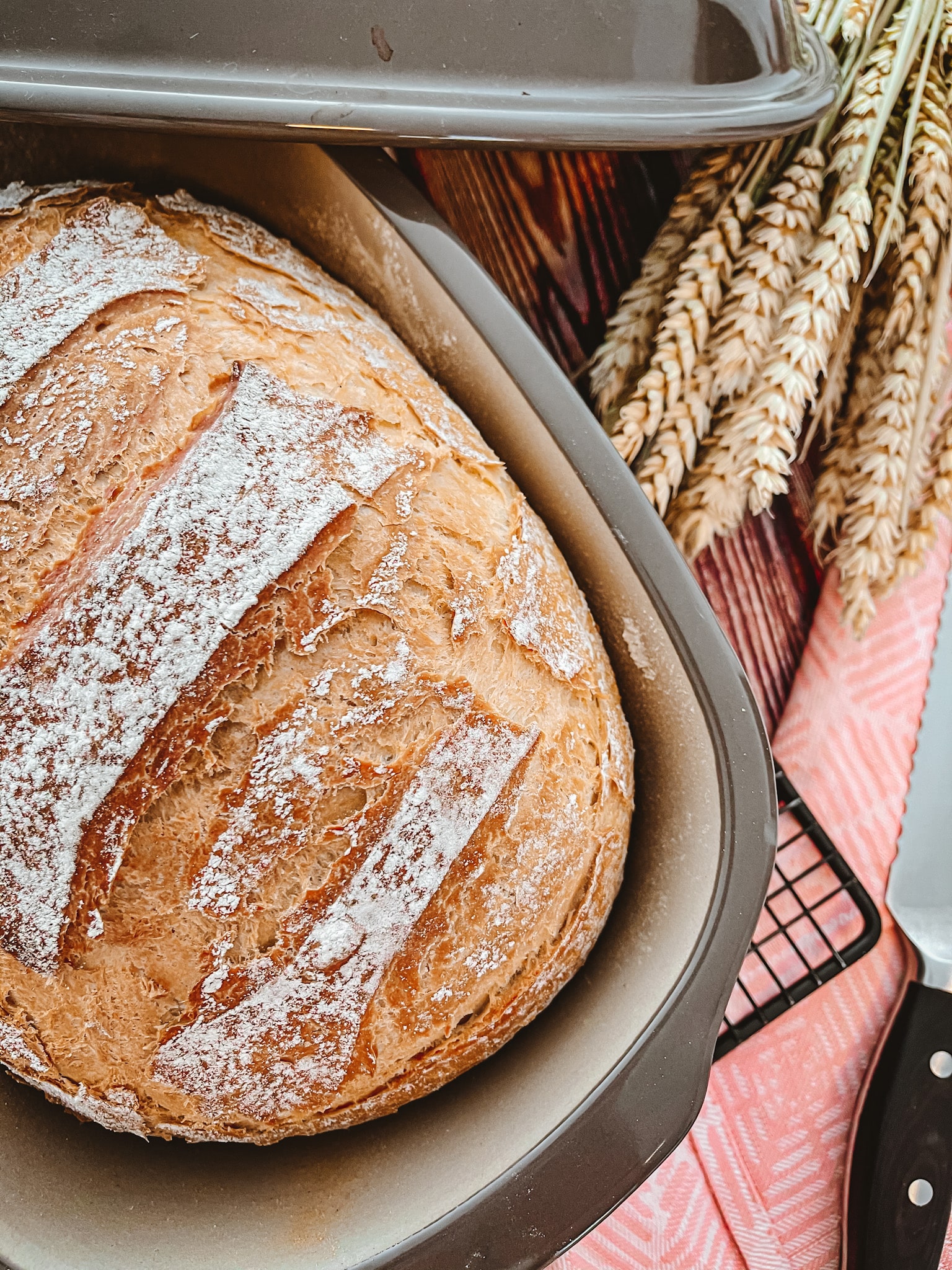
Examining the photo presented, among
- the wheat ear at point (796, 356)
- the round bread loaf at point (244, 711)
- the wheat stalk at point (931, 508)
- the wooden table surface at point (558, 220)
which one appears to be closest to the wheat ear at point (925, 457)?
the wheat stalk at point (931, 508)

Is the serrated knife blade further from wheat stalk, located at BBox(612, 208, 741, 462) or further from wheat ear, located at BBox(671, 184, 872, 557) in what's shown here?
wheat stalk, located at BBox(612, 208, 741, 462)

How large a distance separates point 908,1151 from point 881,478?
2.89 feet

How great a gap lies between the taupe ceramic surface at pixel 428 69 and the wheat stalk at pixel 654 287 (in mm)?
143

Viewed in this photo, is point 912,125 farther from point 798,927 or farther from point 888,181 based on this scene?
point 798,927

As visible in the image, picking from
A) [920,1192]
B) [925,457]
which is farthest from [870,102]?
[920,1192]

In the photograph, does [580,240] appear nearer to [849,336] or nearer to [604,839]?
[849,336]

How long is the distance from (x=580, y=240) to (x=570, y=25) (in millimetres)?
321

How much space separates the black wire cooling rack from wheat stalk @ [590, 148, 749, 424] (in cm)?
60

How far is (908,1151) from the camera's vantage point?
1104mm

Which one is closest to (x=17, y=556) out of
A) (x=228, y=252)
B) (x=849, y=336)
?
(x=228, y=252)

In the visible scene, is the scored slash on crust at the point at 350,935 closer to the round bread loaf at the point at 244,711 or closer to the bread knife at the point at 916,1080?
the round bread loaf at the point at 244,711

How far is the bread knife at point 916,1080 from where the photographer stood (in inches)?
43.0

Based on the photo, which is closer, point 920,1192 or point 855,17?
point 855,17

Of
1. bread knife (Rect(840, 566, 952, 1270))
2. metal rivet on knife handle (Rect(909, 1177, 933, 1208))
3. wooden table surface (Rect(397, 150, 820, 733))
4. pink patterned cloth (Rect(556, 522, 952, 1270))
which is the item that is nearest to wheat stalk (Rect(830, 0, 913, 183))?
wooden table surface (Rect(397, 150, 820, 733))
